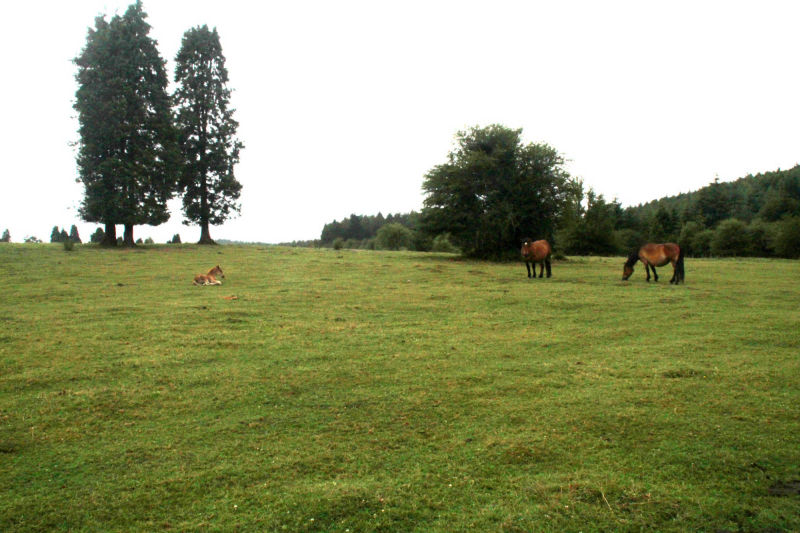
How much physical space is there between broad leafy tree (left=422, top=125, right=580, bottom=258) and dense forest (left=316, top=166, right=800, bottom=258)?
1.02m

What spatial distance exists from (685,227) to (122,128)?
81808 mm

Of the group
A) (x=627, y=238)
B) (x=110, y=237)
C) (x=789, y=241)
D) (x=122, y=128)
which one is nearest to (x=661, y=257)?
(x=122, y=128)

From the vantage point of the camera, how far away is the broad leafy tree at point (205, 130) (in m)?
32.5

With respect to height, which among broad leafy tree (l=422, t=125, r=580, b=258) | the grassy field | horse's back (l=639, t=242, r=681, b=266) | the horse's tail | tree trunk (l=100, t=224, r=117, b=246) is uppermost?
broad leafy tree (l=422, t=125, r=580, b=258)

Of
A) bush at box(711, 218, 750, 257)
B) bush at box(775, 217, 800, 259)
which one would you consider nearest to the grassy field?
bush at box(775, 217, 800, 259)

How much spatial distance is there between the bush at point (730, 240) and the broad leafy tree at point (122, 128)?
2739 inches

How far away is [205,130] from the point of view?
108 feet

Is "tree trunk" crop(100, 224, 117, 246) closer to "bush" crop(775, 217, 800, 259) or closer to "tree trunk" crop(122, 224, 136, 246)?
"tree trunk" crop(122, 224, 136, 246)

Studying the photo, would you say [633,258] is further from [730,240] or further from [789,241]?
[730,240]

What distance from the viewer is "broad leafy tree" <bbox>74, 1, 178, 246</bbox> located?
85.7ft

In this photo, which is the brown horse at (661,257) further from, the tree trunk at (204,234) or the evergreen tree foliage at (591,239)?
the evergreen tree foliage at (591,239)

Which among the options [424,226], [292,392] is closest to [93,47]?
[424,226]

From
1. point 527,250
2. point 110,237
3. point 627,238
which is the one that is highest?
point 627,238

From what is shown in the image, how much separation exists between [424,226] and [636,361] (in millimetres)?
22671
